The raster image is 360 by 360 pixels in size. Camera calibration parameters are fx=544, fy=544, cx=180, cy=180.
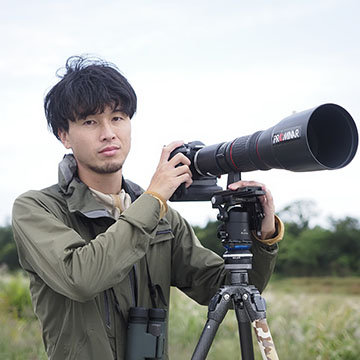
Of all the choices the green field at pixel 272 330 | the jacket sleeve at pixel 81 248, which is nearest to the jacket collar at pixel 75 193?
the jacket sleeve at pixel 81 248

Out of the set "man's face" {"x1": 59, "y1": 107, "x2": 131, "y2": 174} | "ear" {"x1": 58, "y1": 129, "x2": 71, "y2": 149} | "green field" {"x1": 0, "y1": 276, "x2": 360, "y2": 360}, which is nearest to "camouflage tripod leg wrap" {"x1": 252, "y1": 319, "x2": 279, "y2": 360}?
"man's face" {"x1": 59, "y1": 107, "x2": 131, "y2": 174}

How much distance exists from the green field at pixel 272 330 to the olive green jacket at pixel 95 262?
266cm

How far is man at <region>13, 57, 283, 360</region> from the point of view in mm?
2164

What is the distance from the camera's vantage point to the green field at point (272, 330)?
5211 millimetres

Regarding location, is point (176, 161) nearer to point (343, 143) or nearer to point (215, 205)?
point (215, 205)

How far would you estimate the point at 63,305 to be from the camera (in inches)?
93.8

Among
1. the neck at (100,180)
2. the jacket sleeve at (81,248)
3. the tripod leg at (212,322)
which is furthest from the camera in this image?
the neck at (100,180)

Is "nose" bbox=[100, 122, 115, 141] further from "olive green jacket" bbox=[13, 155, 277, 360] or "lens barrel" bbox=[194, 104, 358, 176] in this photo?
"lens barrel" bbox=[194, 104, 358, 176]

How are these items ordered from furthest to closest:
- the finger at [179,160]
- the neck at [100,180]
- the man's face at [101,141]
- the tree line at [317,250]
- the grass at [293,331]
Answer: the tree line at [317,250], the grass at [293,331], the neck at [100,180], the man's face at [101,141], the finger at [179,160]

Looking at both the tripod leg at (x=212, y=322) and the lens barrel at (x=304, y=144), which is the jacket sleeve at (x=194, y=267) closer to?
the tripod leg at (x=212, y=322)

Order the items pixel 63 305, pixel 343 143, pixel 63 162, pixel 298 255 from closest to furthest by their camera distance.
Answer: pixel 343 143 → pixel 63 305 → pixel 63 162 → pixel 298 255

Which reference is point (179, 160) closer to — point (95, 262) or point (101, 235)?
point (101, 235)

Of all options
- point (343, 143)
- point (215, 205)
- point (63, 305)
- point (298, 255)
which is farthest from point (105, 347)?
point (298, 255)

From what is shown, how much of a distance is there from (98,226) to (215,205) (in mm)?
554
